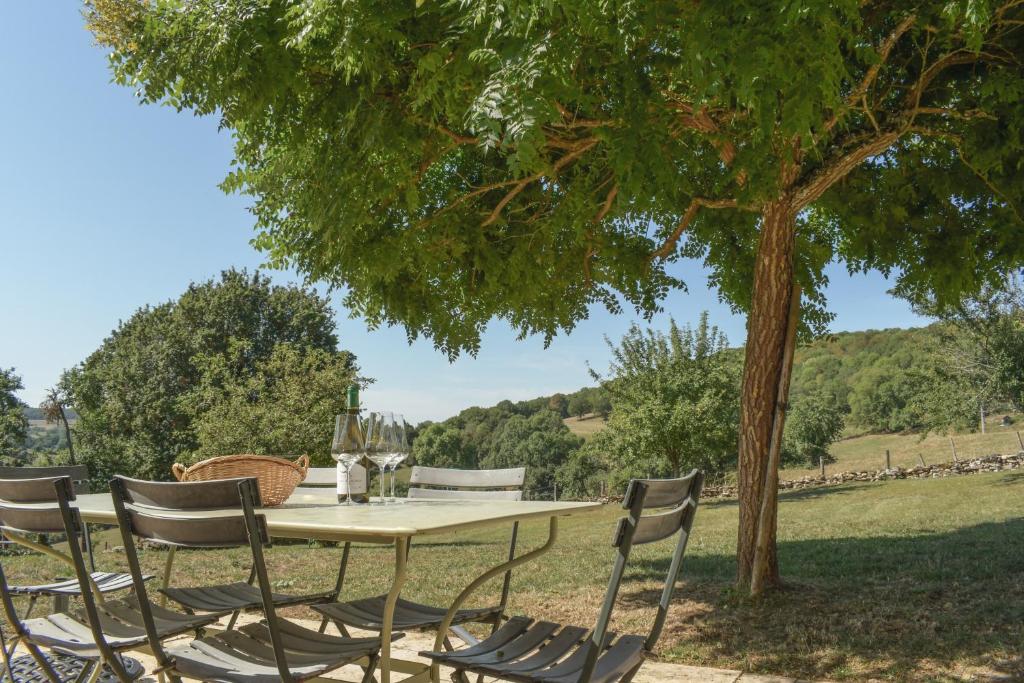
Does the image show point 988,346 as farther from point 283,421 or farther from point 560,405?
point 560,405

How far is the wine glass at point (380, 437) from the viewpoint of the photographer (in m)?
2.82

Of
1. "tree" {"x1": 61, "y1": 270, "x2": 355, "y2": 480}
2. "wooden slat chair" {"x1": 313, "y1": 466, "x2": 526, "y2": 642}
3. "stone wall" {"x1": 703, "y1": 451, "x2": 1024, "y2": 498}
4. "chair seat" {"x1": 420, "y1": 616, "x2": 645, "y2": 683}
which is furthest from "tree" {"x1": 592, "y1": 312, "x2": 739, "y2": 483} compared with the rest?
"chair seat" {"x1": 420, "y1": 616, "x2": 645, "y2": 683}

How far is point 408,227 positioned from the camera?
18.2 feet

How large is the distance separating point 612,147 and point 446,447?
35.7 metres

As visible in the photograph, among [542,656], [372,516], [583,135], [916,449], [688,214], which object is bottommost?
[916,449]

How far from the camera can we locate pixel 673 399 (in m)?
18.2

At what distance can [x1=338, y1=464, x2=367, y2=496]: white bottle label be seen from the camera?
300 centimetres

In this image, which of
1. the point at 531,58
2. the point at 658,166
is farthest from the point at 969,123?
the point at 531,58

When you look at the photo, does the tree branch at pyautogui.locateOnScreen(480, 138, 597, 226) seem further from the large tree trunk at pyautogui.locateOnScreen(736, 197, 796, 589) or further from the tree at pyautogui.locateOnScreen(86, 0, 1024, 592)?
the large tree trunk at pyautogui.locateOnScreen(736, 197, 796, 589)

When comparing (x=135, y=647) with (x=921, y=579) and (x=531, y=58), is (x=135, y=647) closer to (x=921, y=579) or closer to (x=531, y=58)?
(x=531, y=58)

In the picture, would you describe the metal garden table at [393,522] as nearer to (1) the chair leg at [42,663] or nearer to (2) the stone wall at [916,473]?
(1) the chair leg at [42,663]

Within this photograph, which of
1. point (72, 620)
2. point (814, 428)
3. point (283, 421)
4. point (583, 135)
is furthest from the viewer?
point (814, 428)

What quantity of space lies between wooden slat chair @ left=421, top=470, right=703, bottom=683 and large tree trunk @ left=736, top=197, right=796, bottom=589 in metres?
3.52

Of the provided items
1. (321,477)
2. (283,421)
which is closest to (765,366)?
(321,477)
